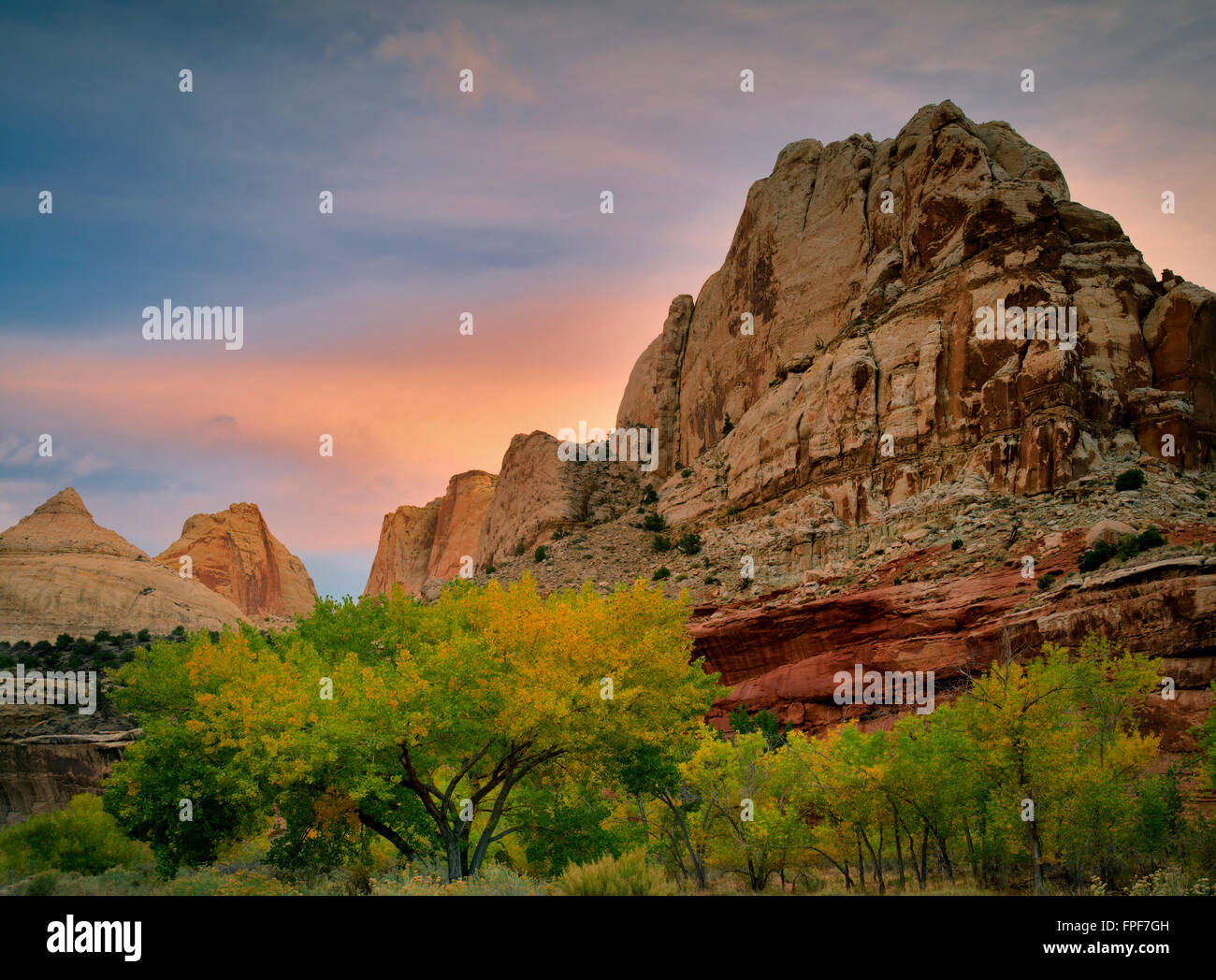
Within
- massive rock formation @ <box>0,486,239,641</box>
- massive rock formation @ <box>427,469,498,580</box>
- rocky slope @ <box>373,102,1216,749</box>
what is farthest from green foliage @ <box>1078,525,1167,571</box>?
massive rock formation @ <box>427,469,498,580</box>

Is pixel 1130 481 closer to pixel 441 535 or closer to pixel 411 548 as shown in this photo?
pixel 441 535

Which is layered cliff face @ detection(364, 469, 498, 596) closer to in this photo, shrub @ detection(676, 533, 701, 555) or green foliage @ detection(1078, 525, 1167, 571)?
shrub @ detection(676, 533, 701, 555)

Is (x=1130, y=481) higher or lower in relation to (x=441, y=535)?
lower

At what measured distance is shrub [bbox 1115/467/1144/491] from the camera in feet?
162

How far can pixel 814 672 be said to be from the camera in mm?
51656

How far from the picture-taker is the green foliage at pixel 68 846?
3366 centimetres

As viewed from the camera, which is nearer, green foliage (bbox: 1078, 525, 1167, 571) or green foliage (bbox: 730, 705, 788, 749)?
green foliage (bbox: 1078, 525, 1167, 571)

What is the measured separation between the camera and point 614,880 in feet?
58.2

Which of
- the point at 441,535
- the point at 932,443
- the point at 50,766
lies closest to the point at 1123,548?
the point at 932,443

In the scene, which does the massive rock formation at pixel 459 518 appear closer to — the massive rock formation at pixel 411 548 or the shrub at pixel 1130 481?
the massive rock formation at pixel 411 548

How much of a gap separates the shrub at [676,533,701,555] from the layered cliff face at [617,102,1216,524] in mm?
5164

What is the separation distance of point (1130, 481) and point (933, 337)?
1985 cm
